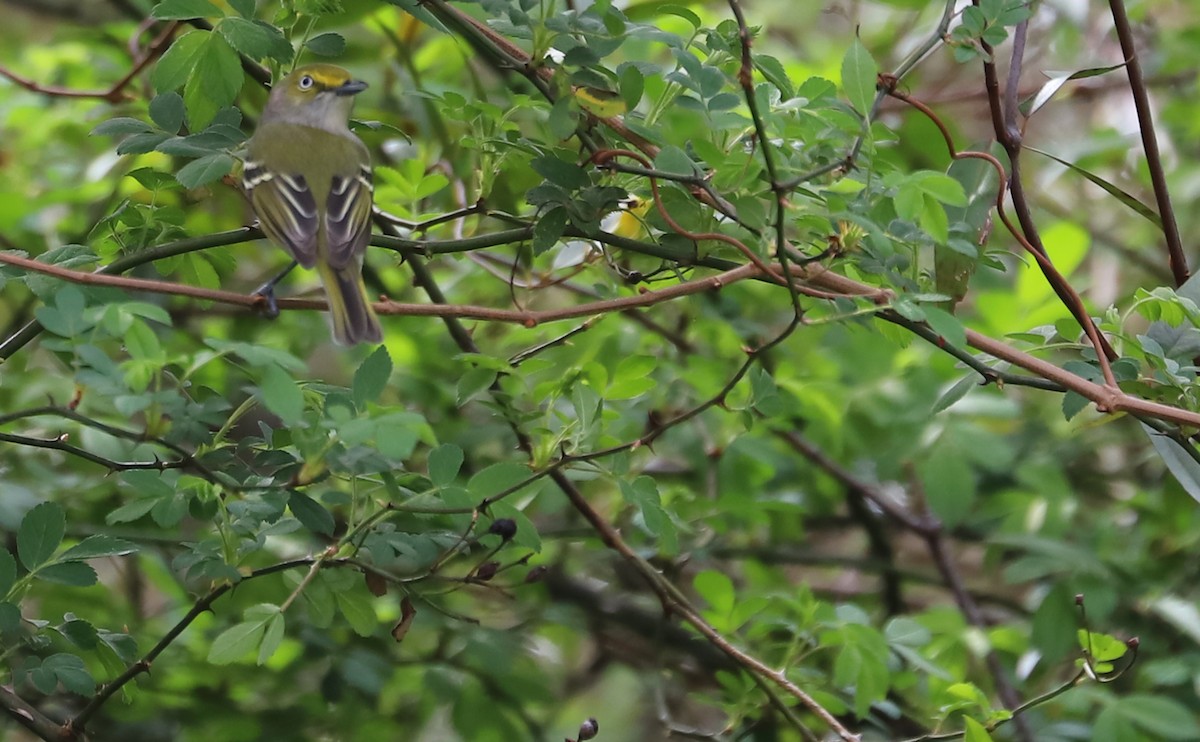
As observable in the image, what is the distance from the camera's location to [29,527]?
1.49 m

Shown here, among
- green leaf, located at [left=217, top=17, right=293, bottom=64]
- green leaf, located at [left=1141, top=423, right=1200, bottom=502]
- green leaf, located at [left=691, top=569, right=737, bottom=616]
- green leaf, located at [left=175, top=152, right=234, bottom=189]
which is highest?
green leaf, located at [left=217, top=17, right=293, bottom=64]

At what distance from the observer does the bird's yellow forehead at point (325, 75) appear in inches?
79.7

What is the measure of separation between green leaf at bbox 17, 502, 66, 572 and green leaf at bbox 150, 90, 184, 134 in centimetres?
49

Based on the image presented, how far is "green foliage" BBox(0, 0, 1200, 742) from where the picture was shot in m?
1.44

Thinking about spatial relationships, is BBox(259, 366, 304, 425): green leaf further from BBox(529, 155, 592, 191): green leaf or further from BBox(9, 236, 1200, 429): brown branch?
BBox(529, 155, 592, 191): green leaf

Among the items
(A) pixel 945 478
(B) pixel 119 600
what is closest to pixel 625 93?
(A) pixel 945 478

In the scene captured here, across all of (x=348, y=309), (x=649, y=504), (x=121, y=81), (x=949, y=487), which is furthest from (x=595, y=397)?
(x=121, y=81)

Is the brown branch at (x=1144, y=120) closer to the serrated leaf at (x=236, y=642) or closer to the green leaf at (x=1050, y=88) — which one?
the green leaf at (x=1050, y=88)

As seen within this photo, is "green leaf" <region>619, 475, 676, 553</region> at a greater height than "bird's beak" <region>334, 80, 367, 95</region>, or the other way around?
"bird's beak" <region>334, 80, 367, 95</region>

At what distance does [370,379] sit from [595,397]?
15.6 inches

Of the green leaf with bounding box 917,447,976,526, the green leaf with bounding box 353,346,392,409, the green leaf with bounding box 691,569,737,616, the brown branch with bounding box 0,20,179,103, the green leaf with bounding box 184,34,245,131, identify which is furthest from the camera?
the green leaf with bounding box 917,447,976,526

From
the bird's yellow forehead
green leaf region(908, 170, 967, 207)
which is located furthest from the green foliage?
the bird's yellow forehead

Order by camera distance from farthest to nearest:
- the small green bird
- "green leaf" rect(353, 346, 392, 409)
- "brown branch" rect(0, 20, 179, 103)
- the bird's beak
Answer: "brown branch" rect(0, 20, 179, 103), the bird's beak, the small green bird, "green leaf" rect(353, 346, 392, 409)

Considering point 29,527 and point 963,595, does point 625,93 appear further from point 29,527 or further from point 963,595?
point 963,595
